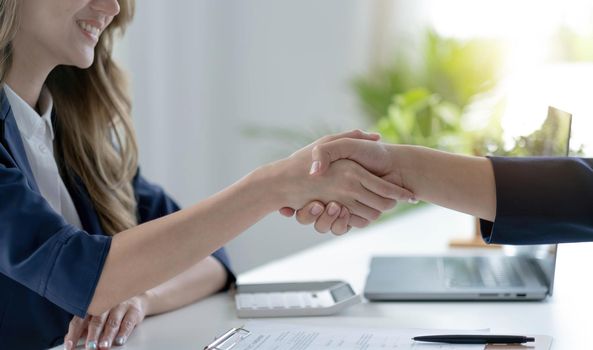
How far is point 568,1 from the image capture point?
156 inches

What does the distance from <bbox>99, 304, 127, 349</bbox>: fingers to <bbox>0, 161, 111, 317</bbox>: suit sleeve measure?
0.19ft

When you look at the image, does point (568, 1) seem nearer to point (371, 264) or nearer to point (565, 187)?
point (371, 264)

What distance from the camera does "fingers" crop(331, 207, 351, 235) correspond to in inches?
58.9

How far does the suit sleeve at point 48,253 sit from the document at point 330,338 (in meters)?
0.24

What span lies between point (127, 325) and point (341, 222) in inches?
16.3

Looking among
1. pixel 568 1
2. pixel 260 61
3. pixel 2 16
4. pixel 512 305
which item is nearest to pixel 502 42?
pixel 568 1

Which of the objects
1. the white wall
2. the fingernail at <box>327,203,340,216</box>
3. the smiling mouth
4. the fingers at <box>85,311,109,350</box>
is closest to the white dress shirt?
the smiling mouth

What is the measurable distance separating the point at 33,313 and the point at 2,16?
1.65 feet

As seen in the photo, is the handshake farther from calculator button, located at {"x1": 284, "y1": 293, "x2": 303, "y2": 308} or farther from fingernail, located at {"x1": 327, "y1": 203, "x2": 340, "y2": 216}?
calculator button, located at {"x1": 284, "y1": 293, "x2": 303, "y2": 308}

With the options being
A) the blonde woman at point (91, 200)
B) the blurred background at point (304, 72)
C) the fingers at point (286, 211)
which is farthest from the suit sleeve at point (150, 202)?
the blurred background at point (304, 72)

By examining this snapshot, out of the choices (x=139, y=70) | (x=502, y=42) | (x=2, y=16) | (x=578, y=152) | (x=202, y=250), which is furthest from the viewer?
(x=502, y=42)

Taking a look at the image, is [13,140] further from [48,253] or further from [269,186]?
[269,186]

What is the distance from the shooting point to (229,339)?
3.91 ft

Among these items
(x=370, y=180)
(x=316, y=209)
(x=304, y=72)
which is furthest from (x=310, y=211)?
(x=304, y=72)
